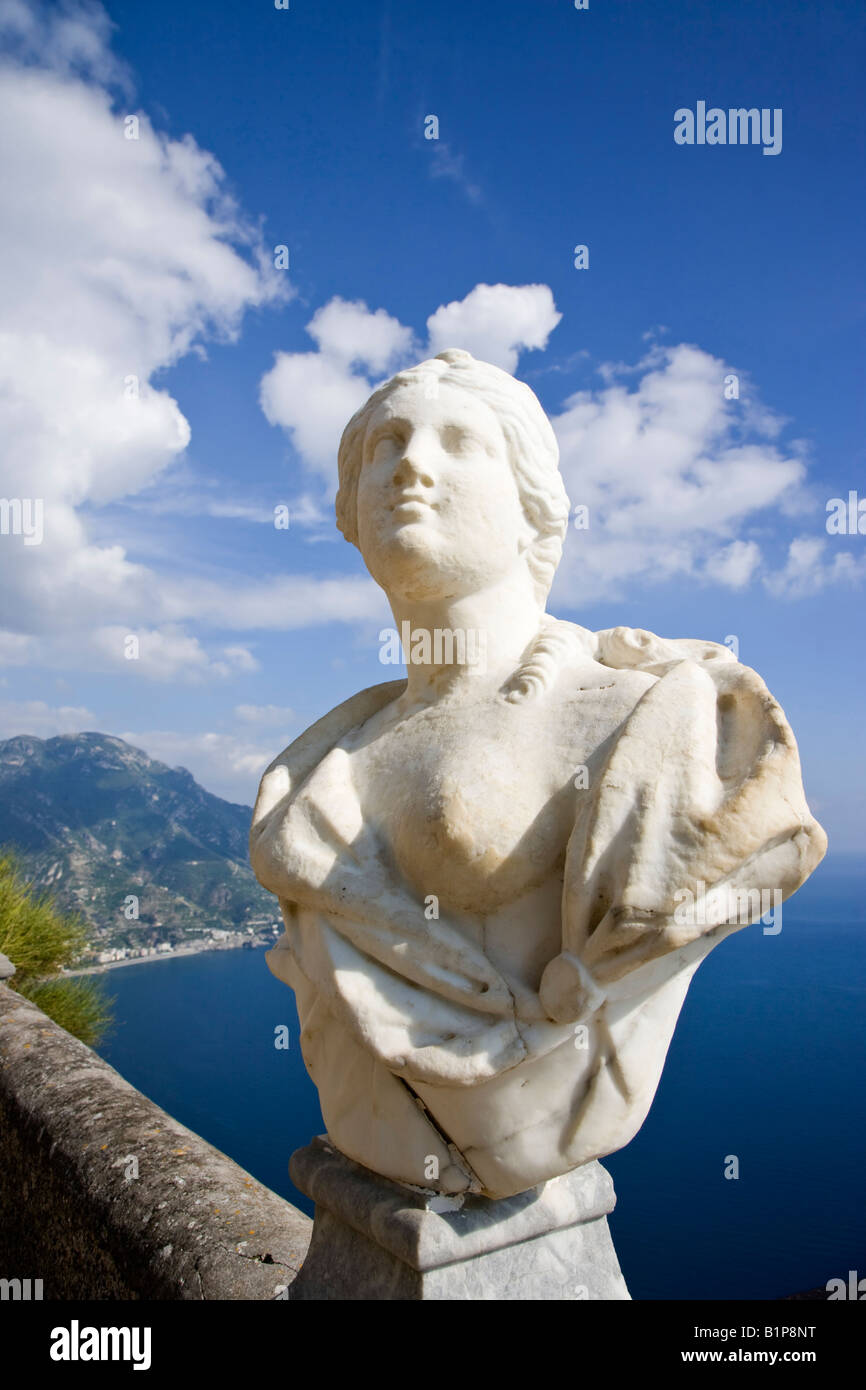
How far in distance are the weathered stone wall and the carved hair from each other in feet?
7.61

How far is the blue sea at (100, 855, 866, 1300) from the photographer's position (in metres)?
5.97

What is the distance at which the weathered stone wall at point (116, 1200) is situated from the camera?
3.08 metres

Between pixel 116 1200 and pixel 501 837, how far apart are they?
8.47 ft

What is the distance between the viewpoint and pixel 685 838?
1771 mm

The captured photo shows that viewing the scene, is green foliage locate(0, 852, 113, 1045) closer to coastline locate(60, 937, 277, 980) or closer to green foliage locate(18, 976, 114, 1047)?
green foliage locate(18, 976, 114, 1047)

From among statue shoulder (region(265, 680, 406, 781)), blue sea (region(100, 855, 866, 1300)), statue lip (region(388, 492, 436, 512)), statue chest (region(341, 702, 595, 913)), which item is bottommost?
blue sea (region(100, 855, 866, 1300))

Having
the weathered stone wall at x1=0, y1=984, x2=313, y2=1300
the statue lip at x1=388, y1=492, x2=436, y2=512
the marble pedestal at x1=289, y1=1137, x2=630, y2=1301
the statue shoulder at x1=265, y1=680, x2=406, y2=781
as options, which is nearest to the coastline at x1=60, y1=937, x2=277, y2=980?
the weathered stone wall at x1=0, y1=984, x2=313, y2=1300

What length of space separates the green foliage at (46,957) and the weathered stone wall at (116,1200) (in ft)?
10.4

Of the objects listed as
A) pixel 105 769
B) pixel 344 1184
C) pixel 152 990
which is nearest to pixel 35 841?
pixel 105 769

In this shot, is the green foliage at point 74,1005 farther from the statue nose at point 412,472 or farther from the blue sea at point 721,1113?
the statue nose at point 412,472

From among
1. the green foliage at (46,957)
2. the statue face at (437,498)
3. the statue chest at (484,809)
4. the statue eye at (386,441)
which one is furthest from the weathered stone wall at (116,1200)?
the green foliage at (46,957)

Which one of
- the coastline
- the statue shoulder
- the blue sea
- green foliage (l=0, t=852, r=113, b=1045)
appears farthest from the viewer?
the coastline
